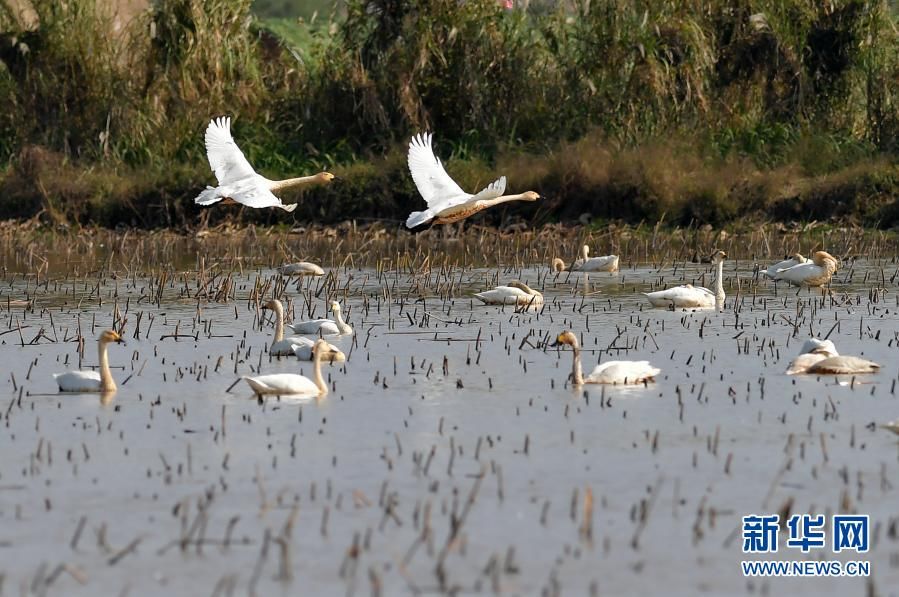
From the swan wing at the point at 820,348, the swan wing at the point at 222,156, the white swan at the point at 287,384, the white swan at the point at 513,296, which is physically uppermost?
the swan wing at the point at 222,156

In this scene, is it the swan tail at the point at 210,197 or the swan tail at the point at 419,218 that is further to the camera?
the swan tail at the point at 210,197

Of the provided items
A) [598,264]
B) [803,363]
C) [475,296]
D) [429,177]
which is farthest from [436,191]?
[803,363]

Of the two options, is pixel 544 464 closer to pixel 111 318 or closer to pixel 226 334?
pixel 226 334

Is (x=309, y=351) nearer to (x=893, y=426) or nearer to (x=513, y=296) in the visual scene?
(x=513, y=296)

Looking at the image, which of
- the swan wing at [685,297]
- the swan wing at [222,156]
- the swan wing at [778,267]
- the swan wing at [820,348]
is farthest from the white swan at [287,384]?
the swan wing at [778,267]

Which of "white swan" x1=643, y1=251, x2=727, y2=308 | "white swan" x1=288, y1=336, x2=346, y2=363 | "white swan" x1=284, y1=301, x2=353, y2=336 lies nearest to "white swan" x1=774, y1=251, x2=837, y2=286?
"white swan" x1=643, y1=251, x2=727, y2=308

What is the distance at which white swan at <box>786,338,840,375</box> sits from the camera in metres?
10.0

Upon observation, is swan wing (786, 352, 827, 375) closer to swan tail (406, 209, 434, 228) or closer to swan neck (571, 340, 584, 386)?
swan neck (571, 340, 584, 386)

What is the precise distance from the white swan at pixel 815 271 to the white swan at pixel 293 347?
5242 mm

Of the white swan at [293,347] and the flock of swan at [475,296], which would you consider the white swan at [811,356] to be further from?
the white swan at [293,347]

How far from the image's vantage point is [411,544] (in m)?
6.42

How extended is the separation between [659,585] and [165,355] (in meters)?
6.28

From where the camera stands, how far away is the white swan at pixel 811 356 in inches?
395

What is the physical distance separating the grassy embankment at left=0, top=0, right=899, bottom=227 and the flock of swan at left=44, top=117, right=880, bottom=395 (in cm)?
470
